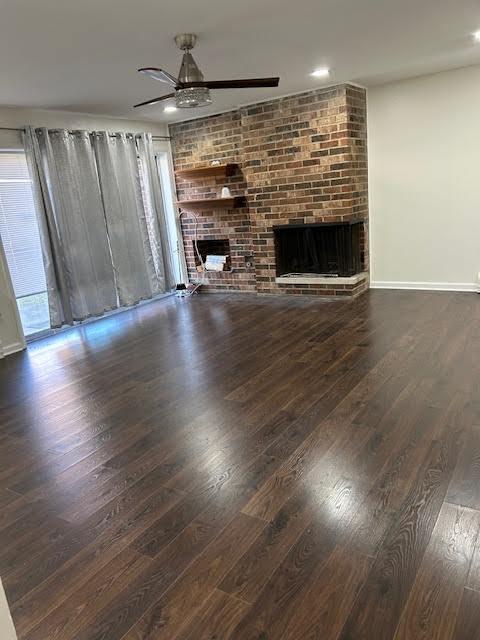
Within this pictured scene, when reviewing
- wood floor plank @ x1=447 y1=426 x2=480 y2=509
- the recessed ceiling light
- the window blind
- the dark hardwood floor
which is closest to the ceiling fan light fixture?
the recessed ceiling light

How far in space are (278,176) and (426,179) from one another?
5.62 ft

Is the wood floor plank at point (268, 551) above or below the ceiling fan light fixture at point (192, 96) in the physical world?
below

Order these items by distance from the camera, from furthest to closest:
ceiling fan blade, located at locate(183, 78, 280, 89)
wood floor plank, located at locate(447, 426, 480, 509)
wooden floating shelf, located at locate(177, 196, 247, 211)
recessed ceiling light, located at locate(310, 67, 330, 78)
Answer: wooden floating shelf, located at locate(177, 196, 247, 211)
recessed ceiling light, located at locate(310, 67, 330, 78)
ceiling fan blade, located at locate(183, 78, 280, 89)
wood floor plank, located at locate(447, 426, 480, 509)

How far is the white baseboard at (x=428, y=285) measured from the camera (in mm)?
5312

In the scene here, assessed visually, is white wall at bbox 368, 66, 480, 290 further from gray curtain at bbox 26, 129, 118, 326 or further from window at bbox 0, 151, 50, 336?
window at bbox 0, 151, 50, 336

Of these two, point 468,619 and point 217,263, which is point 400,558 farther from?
point 217,263

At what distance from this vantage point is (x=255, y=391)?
3209 mm

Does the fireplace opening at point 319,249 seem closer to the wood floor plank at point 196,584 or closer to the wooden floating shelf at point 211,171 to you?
the wooden floating shelf at point 211,171

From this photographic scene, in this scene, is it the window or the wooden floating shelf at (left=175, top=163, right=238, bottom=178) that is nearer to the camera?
the window

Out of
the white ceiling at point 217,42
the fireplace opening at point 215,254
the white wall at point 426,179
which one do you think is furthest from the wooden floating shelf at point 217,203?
the white wall at point 426,179

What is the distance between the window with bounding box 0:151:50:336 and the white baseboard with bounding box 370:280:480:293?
13.2 ft

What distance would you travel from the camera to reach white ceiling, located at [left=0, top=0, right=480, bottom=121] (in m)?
2.73

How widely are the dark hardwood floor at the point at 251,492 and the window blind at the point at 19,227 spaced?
4.22 ft

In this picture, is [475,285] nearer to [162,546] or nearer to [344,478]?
[344,478]
